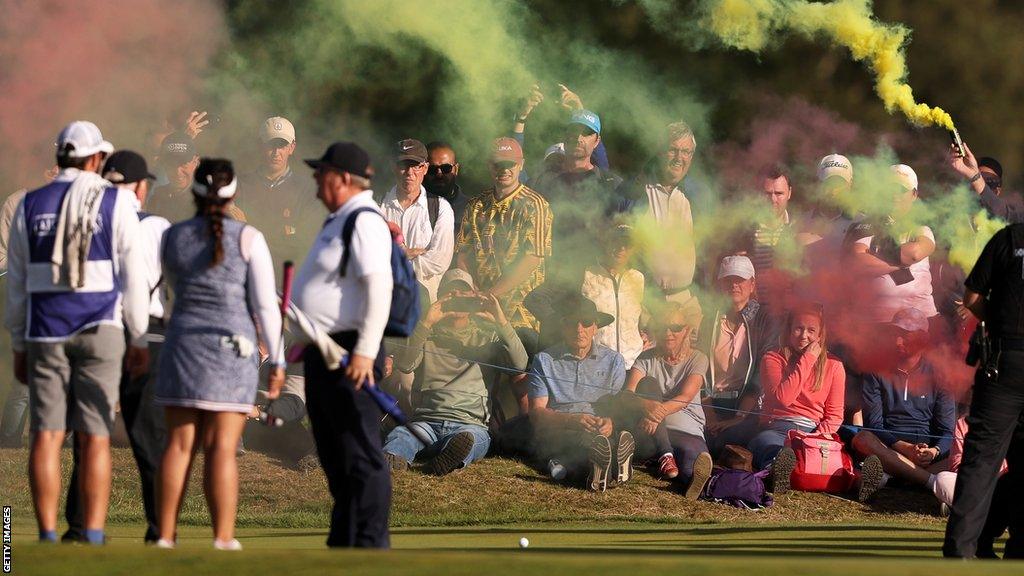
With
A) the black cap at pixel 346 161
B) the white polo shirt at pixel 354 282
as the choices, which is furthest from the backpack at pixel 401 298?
the black cap at pixel 346 161

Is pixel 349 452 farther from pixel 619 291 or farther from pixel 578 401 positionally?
pixel 619 291

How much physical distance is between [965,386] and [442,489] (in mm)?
4154

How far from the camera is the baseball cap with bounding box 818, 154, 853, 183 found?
14086mm

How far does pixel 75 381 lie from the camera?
8.31 metres

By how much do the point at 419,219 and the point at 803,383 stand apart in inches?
126

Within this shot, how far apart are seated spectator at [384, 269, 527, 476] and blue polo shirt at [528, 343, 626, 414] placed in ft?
0.60

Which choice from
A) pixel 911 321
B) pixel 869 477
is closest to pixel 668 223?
pixel 911 321

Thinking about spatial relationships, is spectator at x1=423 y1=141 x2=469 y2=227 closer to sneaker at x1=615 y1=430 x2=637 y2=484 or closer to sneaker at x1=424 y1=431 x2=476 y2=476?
sneaker at x1=424 y1=431 x2=476 y2=476

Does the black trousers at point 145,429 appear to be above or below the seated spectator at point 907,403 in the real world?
below

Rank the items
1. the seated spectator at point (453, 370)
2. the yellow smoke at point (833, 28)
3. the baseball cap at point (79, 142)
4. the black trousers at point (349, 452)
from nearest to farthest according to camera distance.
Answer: the black trousers at point (349, 452) → the baseball cap at point (79, 142) → the seated spectator at point (453, 370) → the yellow smoke at point (833, 28)

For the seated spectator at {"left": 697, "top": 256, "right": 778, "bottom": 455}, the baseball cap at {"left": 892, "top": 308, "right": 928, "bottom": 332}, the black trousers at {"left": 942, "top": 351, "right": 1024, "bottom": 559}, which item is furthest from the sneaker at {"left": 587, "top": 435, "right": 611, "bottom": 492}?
the black trousers at {"left": 942, "top": 351, "right": 1024, "bottom": 559}

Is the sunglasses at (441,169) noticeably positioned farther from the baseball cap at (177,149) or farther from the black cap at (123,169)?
the black cap at (123,169)

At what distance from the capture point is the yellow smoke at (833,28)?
14469 millimetres

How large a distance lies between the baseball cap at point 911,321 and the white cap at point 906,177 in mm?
1029
